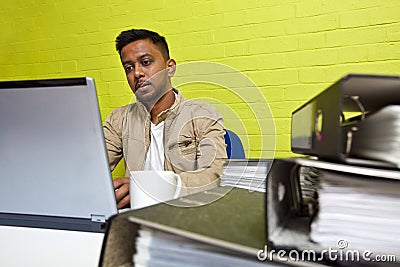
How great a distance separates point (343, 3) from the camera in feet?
7.17

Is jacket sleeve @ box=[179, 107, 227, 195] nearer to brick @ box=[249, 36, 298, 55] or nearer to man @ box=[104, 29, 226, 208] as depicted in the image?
man @ box=[104, 29, 226, 208]

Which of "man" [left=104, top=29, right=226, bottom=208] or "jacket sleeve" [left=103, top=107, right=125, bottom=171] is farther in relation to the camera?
"jacket sleeve" [left=103, top=107, right=125, bottom=171]

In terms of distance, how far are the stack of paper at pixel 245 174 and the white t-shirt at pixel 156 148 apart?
0.89 meters

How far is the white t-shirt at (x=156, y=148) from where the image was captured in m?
1.67

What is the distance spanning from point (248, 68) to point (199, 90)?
0.33m

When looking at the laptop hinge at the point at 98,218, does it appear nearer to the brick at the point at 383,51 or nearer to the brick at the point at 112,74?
the brick at the point at 383,51

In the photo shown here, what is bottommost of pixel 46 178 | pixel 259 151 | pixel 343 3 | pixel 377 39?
pixel 259 151

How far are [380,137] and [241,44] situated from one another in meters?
2.15

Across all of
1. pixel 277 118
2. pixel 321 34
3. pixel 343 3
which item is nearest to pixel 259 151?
pixel 277 118

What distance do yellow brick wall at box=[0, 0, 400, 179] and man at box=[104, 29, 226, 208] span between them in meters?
0.37

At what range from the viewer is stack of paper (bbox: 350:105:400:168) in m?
0.29

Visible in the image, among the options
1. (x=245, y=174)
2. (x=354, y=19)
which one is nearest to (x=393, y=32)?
(x=354, y=19)

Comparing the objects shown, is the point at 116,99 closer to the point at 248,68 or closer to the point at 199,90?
the point at 199,90

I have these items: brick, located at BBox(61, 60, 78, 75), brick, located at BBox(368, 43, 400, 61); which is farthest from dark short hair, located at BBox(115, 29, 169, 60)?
brick, located at BBox(368, 43, 400, 61)
